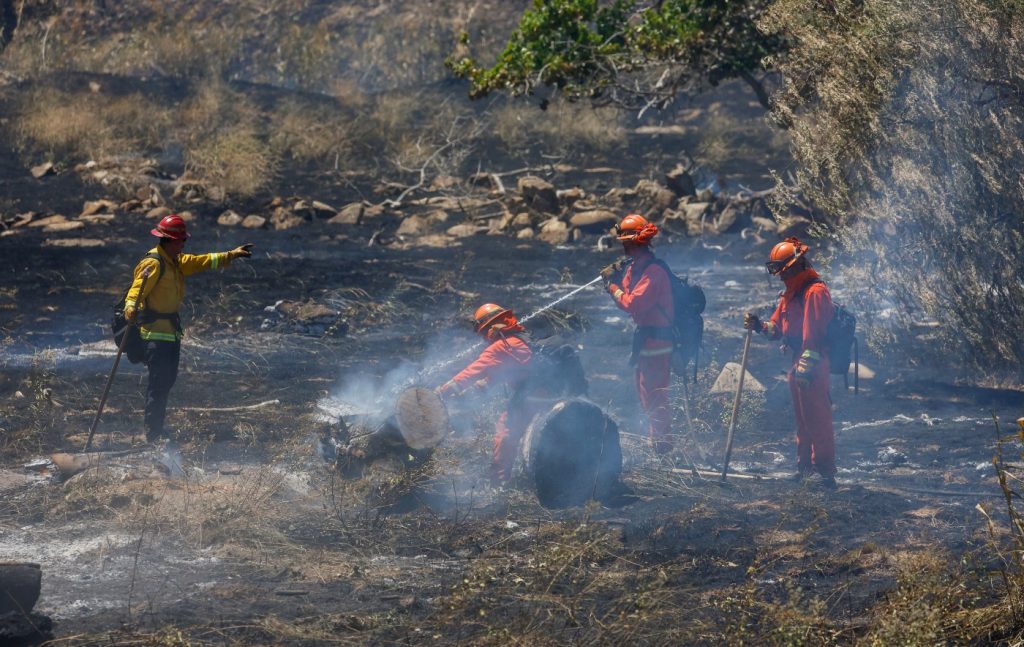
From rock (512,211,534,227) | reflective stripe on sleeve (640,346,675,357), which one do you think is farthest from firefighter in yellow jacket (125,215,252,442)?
rock (512,211,534,227)

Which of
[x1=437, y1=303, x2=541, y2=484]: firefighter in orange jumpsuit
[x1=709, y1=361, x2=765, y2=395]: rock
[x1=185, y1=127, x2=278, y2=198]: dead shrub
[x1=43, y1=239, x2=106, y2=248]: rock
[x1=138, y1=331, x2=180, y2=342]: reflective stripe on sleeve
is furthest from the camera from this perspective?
[x1=185, y1=127, x2=278, y2=198]: dead shrub

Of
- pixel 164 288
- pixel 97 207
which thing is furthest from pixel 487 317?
pixel 97 207

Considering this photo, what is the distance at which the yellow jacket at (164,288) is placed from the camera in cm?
827

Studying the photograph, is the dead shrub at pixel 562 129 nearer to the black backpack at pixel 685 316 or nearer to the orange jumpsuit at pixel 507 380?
the black backpack at pixel 685 316

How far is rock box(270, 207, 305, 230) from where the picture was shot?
17.6 meters

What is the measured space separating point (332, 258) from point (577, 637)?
434 inches

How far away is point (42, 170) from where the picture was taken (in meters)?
19.2

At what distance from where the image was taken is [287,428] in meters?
9.14

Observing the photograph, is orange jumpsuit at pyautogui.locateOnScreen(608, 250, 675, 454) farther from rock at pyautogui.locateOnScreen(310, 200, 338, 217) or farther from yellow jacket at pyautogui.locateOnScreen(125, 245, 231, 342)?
rock at pyautogui.locateOnScreen(310, 200, 338, 217)

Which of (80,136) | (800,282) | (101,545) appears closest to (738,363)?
(800,282)

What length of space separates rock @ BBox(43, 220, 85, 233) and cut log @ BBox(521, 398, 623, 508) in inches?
438

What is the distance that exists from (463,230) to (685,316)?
30.4 feet

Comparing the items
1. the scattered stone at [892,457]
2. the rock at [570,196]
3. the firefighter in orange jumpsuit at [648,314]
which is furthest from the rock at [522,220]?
the scattered stone at [892,457]

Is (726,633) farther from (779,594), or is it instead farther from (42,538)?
(42,538)
